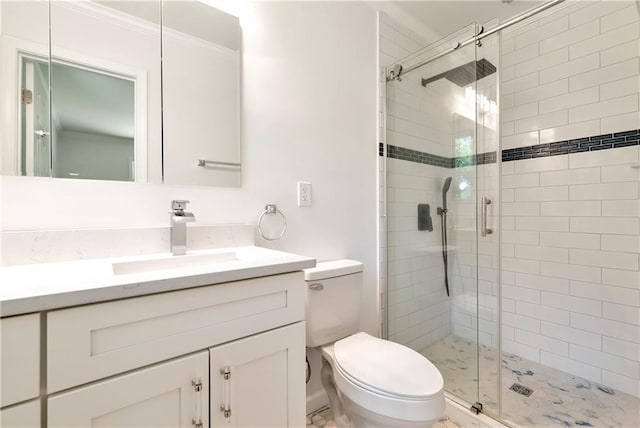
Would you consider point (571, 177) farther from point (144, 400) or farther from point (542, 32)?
point (144, 400)

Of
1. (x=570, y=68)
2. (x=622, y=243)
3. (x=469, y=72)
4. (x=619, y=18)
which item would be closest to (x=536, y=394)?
(x=622, y=243)

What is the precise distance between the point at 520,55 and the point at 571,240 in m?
1.32

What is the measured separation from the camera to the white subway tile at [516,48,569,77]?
74.7 inches

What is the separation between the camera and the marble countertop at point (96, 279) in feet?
1.81

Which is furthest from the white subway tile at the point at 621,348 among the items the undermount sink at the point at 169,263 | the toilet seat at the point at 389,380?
the undermount sink at the point at 169,263

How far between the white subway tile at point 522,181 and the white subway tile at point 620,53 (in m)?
0.72

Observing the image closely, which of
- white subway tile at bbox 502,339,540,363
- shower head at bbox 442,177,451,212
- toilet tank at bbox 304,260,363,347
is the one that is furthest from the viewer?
white subway tile at bbox 502,339,540,363

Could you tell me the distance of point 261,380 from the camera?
853 mm

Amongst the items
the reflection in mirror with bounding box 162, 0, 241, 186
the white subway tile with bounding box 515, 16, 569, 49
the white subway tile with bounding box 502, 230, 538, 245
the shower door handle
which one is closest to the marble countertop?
the reflection in mirror with bounding box 162, 0, 241, 186

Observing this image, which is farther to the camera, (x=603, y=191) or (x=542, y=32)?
(x=542, y=32)

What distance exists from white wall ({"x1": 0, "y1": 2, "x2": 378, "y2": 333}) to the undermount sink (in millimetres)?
198

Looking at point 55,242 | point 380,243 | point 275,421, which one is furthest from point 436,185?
point 55,242

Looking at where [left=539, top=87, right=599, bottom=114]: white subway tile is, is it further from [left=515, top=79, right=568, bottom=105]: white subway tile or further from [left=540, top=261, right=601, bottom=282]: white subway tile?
[left=540, top=261, right=601, bottom=282]: white subway tile

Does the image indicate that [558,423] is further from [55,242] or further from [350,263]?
[55,242]
